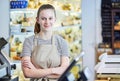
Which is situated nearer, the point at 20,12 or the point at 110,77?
the point at 110,77

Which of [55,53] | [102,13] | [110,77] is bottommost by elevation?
[110,77]

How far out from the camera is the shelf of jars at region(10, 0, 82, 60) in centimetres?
405

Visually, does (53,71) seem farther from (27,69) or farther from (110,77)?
(110,77)

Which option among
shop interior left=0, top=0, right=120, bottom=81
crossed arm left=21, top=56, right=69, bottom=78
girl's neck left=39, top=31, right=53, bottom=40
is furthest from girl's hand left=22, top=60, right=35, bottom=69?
shop interior left=0, top=0, right=120, bottom=81

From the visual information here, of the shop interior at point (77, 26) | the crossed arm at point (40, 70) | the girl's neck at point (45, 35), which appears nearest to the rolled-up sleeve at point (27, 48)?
the crossed arm at point (40, 70)

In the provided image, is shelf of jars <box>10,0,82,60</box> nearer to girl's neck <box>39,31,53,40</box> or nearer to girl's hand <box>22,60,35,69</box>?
girl's neck <box>39,31,53,40</box>

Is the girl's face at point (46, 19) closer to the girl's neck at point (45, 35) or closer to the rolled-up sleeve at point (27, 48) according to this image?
the girl's neck at point (45, 35)

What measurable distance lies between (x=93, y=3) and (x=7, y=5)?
1.26 meters

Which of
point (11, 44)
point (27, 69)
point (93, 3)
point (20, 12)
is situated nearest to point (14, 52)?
point (11, 44)

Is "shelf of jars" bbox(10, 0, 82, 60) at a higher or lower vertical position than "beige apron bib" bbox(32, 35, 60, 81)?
higher

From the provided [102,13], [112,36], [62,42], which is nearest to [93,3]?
[102,13]

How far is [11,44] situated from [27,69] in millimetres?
880

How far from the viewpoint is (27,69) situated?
3.33 meters

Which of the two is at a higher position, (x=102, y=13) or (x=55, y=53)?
(x=102, y=13)
